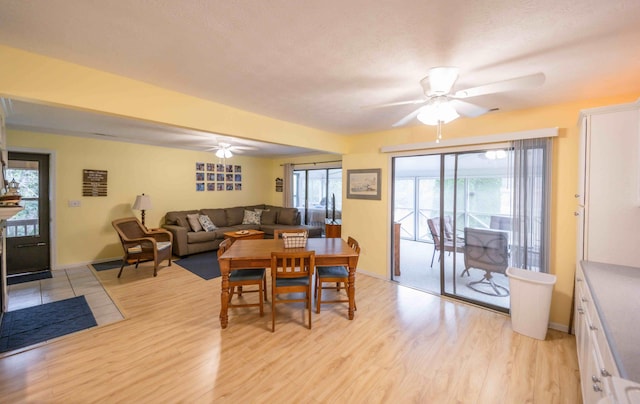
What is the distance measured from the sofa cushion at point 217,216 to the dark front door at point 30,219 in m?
2.62

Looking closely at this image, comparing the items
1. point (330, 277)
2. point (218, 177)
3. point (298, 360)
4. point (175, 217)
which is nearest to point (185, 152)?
point (218, 177)

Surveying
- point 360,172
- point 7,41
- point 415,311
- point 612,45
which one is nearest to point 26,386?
point 7,41

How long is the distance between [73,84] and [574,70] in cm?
376

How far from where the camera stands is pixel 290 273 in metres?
2.64

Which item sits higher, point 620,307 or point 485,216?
point 485,216

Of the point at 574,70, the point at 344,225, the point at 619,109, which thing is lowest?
the point at 344,225

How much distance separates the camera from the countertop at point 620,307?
97 cm

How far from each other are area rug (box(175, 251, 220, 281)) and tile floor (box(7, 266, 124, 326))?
121 centimetres

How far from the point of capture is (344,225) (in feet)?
15.1

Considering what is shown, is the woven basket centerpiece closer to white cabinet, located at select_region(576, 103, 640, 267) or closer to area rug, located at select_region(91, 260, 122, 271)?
white cabinet, located at select_region(576, 103, 640, 267)

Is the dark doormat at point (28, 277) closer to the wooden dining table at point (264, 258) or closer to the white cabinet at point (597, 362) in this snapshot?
the wooden dining table at point (264, 258)

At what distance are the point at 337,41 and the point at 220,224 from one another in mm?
5652

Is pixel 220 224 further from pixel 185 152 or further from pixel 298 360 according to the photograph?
pixel 298 360

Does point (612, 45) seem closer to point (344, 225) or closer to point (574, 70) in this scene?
point (574, 70)
